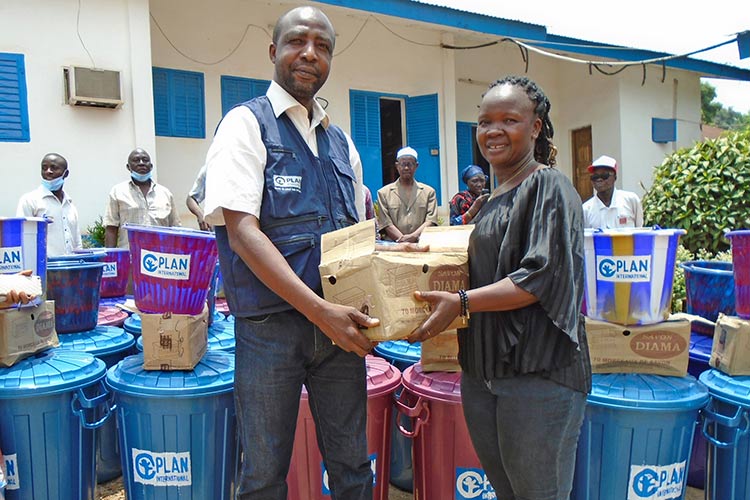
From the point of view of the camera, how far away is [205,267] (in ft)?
8.16

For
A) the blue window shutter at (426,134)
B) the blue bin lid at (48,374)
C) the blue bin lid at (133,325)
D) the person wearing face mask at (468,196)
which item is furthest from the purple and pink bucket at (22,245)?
the blue window shutter at (426,134)

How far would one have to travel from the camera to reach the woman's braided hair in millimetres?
1692

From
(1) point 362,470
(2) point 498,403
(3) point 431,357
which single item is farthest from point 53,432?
(2) point 498,403

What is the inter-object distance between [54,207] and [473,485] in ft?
13.1

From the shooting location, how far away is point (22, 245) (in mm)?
2586

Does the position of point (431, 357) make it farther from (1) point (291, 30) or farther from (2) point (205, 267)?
(1) point (291, 30)

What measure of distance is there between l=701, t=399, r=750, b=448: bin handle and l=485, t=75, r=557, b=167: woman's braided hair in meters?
1.31

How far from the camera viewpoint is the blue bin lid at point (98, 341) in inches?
116

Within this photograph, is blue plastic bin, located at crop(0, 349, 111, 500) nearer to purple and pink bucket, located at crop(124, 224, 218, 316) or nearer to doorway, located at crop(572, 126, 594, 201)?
purple and pink bucket, located at crop(124, 224, 218, 316)

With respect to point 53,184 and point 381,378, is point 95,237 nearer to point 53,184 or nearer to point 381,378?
point 53,184

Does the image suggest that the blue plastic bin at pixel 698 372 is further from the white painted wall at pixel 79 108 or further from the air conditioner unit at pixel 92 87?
the air conditioner unit at pixel 92 87

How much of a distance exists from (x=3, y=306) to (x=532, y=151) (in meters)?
2.16

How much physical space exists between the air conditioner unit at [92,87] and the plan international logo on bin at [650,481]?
5.66 m

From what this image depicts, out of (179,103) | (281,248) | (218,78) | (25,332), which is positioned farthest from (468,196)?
(281,248)
